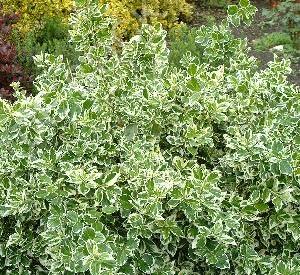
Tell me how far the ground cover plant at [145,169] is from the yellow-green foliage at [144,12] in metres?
3.57

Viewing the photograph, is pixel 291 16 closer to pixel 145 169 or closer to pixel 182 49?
pixel 182 49

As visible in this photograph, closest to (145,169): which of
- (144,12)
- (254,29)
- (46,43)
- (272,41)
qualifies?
(46,43)

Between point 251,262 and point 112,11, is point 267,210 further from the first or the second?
point 112,11

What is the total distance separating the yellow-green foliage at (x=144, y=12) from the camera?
22.6ft

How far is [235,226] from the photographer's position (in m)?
2.67

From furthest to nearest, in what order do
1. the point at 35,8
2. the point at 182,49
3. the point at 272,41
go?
the point at 272,41 < the point at 35,8 < the point at 182,49

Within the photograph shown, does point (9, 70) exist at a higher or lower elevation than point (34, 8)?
higher

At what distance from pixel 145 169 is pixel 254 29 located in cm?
559

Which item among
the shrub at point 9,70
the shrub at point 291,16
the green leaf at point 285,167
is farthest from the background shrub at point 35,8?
the green leaf at point 285,167

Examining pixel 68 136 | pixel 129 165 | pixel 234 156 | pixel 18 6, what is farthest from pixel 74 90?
pixel 18 6

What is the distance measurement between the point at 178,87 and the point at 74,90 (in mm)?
529

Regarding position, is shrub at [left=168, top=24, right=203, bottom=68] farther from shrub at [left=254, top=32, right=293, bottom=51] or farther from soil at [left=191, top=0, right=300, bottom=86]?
shrub at [left=254, top=32, right=293, bottom=51]

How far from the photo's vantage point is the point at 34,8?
653 cm

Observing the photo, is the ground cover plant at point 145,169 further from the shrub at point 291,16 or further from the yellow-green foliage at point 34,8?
the shrub at point 291,16
